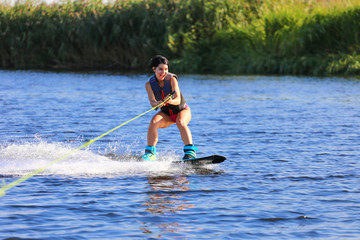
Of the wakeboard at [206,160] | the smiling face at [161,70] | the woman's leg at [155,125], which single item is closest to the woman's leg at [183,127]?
the woman's leg at [155,125]

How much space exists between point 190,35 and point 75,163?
80.4ft

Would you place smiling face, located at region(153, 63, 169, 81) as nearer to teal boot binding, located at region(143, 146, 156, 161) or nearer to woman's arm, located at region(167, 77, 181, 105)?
woman's arm, located at region(167, 77, 181, 105)

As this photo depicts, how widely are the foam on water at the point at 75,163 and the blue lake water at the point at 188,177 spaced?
0.01 meters

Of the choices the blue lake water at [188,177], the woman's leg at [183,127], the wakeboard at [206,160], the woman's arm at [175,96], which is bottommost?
the blue lake water at [188,177]

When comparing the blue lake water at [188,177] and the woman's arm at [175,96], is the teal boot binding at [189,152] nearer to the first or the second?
the blue lake water at [188,177]

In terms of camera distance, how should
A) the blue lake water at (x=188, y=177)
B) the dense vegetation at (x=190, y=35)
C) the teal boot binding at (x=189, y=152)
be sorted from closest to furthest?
the blue lake water at (x=188, y=177), the teal boot binding at (x=189, y=152), the dense vegetation at (x=190, y=35)

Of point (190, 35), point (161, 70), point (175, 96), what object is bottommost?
point (175, 96)

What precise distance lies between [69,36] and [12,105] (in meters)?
17.1

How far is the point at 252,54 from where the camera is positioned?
30391 millimetres

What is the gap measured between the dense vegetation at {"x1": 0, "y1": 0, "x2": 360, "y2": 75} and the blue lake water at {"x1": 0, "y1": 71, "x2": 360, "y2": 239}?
1333 centimetres

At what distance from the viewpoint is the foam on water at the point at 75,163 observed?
25.5ft

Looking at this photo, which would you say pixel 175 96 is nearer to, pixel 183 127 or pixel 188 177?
pixel 183 127

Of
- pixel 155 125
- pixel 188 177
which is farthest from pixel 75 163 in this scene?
pixel 188 177

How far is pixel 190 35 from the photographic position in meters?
32.2
